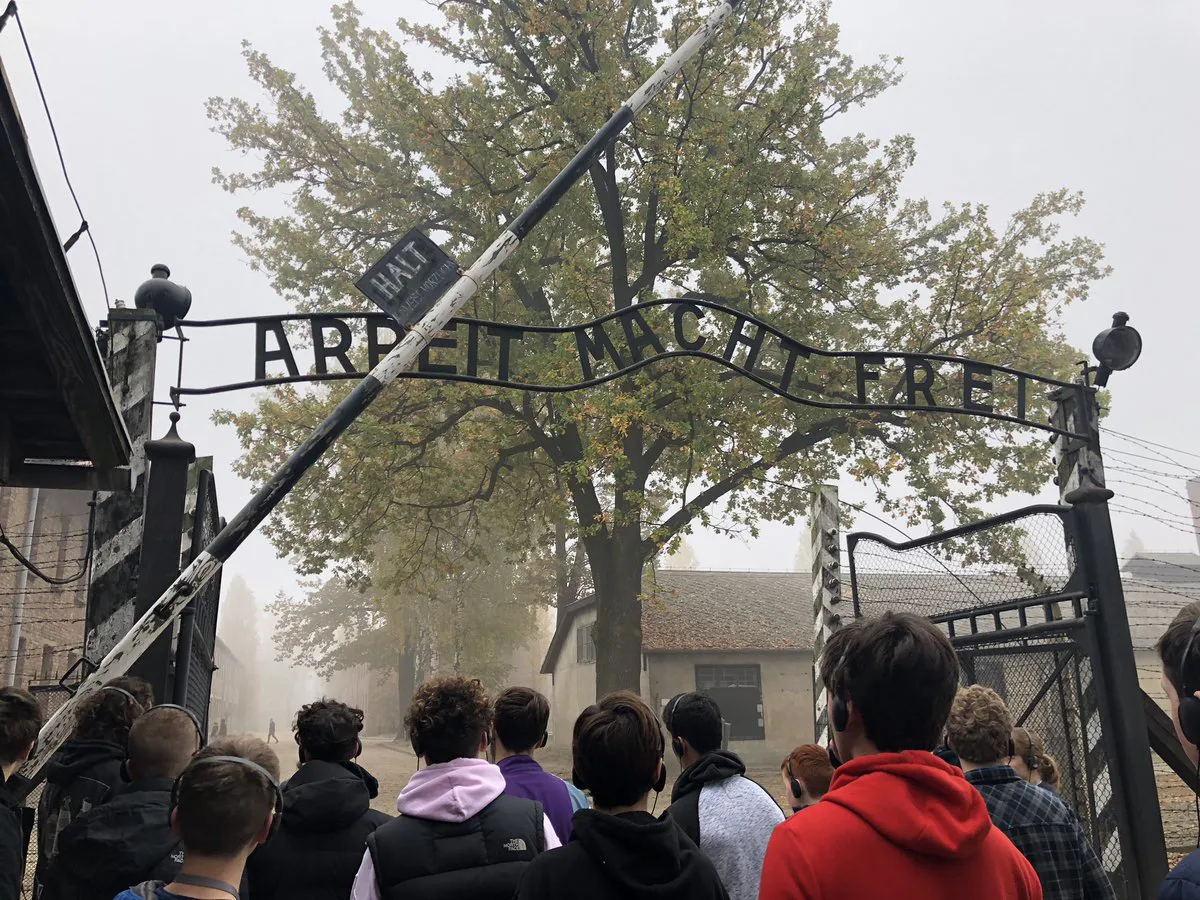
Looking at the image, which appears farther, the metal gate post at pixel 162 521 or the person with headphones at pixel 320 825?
the metal gate post at pixel 162 521

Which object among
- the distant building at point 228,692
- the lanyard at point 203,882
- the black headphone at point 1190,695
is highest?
the black headphone at point 1190,695

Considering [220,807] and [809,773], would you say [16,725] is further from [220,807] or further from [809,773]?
[809,773]

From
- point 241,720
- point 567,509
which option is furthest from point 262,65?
point 241,720

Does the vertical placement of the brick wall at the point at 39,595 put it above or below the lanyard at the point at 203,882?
above

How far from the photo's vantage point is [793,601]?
3391 cm

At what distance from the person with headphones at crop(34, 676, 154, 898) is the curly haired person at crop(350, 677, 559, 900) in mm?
1426

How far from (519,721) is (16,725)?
1933 millimetres

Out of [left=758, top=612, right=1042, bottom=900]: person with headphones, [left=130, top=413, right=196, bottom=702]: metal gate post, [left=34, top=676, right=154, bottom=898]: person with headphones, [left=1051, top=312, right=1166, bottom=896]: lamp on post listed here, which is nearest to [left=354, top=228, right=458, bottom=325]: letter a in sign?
[left=130, top=413, right=196, bottom=702]: metal gate post

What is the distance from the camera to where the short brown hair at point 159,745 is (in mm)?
3518

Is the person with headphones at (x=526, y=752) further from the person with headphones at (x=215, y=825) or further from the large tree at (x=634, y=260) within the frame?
the large tree at (x=634, y=260)

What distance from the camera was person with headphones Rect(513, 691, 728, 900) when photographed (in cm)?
258

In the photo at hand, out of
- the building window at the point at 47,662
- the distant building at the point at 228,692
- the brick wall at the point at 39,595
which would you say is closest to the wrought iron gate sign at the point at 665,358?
the brick wall at the point at 39,595

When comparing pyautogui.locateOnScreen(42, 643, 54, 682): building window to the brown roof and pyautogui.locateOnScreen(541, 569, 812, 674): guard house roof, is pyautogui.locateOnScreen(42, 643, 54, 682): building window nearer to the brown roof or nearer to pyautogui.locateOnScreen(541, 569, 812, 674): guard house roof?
the brown roof

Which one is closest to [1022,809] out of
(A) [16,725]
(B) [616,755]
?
(B) [616,755]
